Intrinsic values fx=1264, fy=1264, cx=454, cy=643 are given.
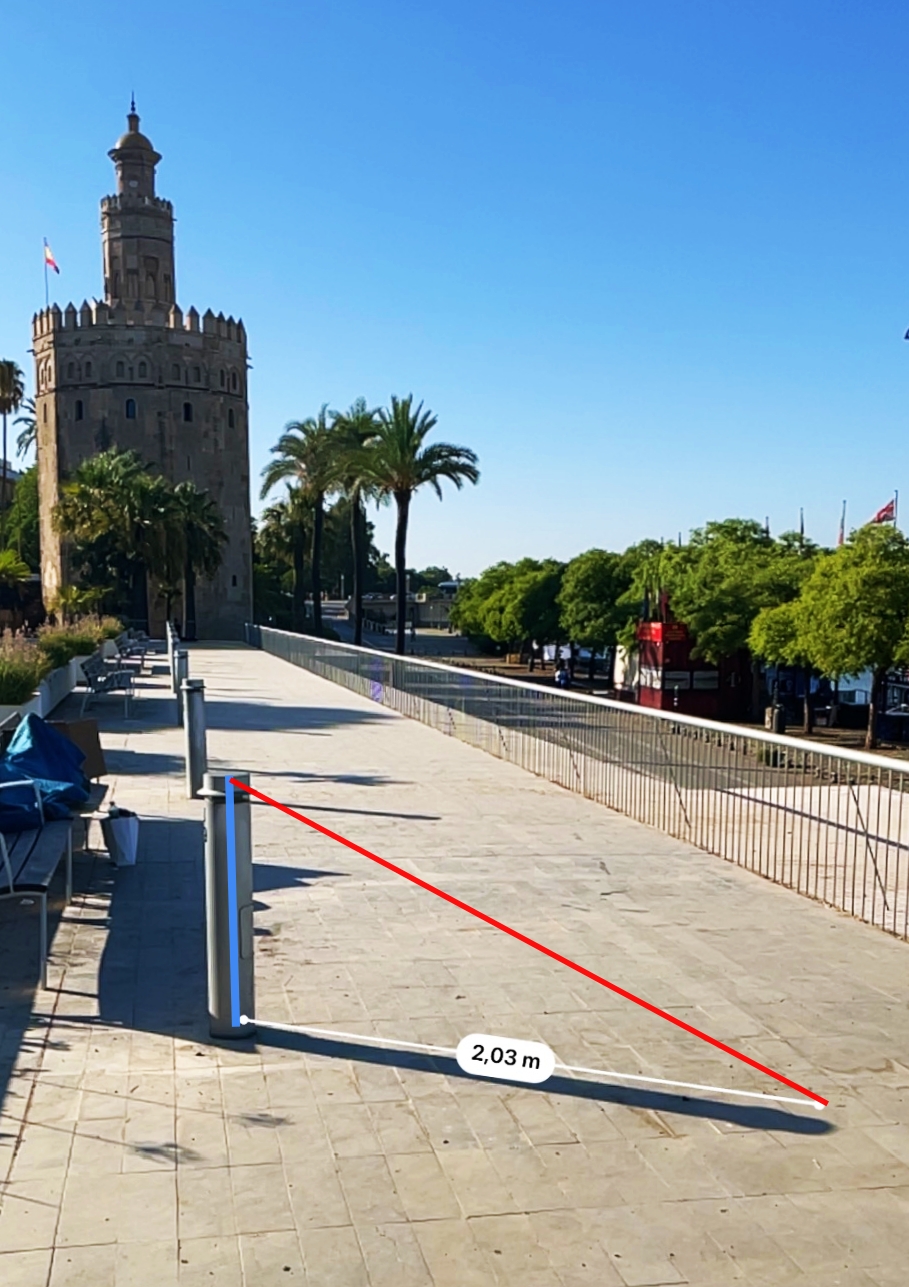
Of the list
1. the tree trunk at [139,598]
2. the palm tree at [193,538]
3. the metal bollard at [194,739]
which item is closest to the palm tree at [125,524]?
the tree trunk at [139,598]

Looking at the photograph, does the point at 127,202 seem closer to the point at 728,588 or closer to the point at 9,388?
the point at 9,388

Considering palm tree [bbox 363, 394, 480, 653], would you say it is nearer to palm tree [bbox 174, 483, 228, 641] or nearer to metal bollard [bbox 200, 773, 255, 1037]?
palm tree [bbox 174, 483, 228, 641]

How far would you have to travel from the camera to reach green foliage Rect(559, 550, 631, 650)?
5869cm

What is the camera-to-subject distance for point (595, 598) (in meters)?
60.1

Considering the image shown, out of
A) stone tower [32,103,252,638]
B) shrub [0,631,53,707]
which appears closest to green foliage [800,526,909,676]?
shrub [0,631,53,707]

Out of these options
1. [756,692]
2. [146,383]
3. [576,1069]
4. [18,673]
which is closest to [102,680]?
[18,673]

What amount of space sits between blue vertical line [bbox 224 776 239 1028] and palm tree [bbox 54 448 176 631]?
4294 cm

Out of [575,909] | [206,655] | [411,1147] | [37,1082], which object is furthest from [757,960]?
[206,655]

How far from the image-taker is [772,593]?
145 feet

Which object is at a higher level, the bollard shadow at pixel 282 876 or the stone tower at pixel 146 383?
the stone tower at pixel 146 383

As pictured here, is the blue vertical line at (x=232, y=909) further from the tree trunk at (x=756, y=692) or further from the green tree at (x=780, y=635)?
the tree trunk at (x=756, y=692)

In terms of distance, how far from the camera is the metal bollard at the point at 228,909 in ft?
16.4

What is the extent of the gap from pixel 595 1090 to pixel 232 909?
5.18 feet

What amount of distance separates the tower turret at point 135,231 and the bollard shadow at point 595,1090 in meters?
69.4
